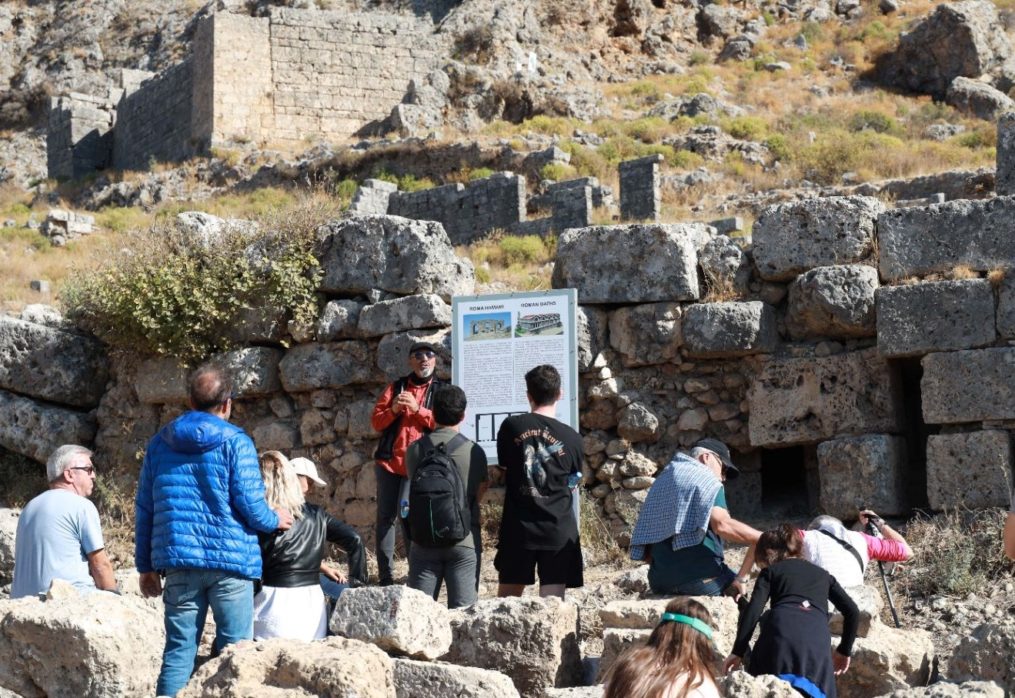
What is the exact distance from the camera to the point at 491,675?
4.89 meters

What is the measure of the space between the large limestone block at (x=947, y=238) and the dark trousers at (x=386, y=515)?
3.38 m

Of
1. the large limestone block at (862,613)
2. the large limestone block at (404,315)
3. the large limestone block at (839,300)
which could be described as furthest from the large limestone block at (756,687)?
the large limestone block at (404,315)

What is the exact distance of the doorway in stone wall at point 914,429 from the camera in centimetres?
826

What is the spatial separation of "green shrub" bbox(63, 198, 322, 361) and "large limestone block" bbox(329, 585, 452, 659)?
13.7 ft

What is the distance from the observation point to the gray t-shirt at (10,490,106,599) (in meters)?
5.92

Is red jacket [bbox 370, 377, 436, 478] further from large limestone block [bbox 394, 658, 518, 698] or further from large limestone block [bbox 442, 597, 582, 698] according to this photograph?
large limestone block [bbox 394, 658, 518, 698]

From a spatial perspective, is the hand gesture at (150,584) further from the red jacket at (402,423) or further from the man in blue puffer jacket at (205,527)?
the red jacket at (402,423)

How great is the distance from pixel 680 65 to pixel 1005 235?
2454 centimetres

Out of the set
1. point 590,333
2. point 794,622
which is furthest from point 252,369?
point 794,622

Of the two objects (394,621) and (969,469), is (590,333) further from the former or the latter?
(394,621)

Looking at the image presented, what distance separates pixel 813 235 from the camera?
8461mm

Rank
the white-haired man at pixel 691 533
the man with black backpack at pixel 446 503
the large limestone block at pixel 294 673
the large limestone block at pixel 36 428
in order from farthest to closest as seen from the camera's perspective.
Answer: the large limestone block at pixel 36 428 → the man with black backpack at pixel 446 503 → the white-haired man at pixel 691 533 → the large limestone block at pixel 294 673

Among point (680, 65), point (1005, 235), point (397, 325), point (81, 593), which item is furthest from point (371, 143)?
point (81, 593)

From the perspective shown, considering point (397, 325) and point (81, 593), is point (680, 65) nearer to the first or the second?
point (397, 325)
